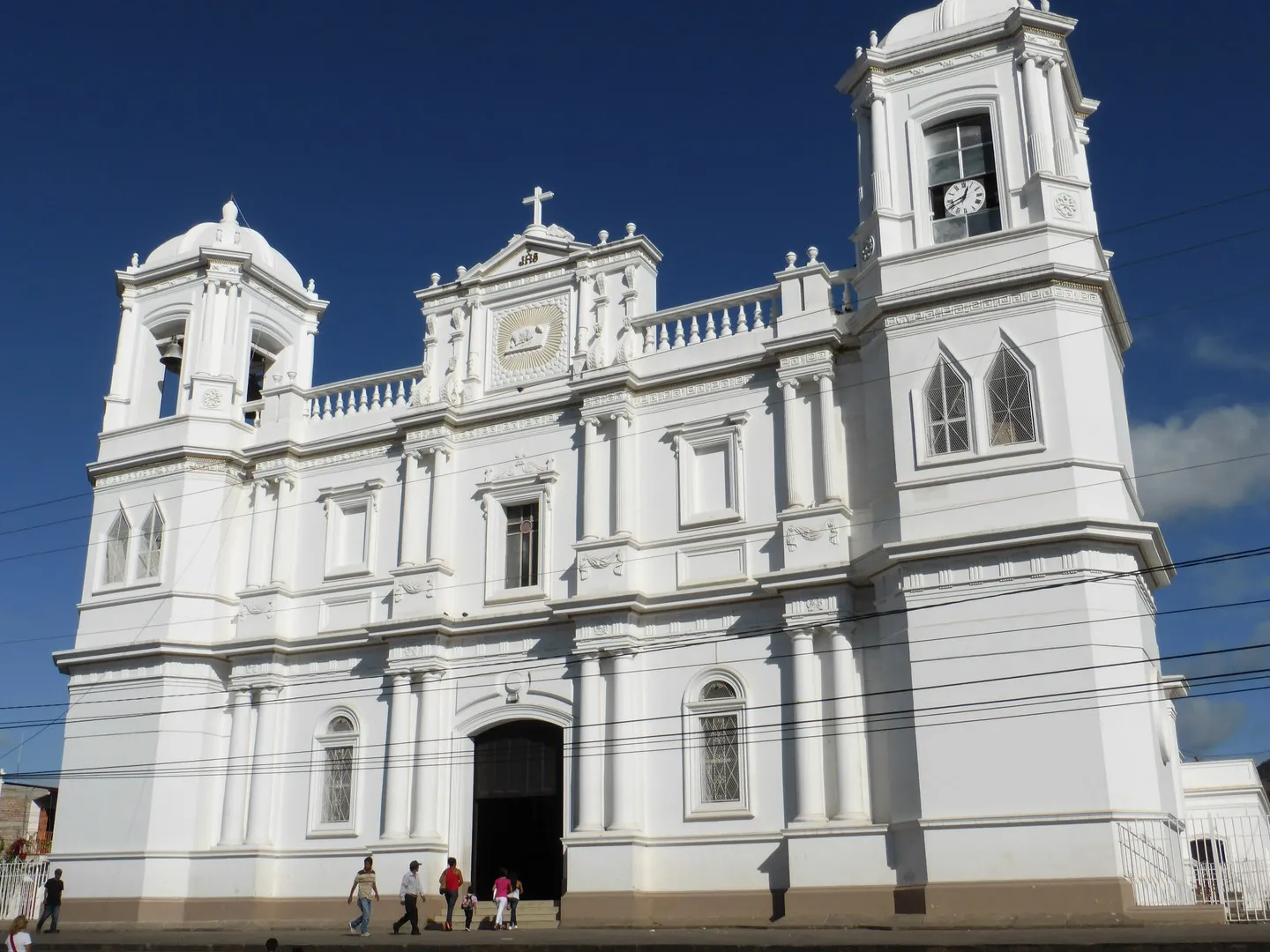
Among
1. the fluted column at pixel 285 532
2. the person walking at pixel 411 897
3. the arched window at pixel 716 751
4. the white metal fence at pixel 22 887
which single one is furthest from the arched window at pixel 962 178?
the white metal fence at pixel 22 887

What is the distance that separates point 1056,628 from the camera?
1803cm

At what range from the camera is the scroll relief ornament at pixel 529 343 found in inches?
989

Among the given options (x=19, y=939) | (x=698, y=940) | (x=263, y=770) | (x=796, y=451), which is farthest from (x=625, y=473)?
(x=19, y=939)

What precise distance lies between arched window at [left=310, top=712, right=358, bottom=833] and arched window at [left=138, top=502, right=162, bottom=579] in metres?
5.12

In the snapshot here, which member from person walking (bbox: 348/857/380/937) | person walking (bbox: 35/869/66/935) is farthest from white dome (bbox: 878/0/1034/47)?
person walking (bbox: 35/869/66/935)

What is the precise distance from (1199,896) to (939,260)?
1014 cm

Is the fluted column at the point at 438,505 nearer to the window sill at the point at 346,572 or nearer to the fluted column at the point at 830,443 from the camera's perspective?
the window sill at the point at 346,572

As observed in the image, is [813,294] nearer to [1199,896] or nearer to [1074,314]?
[1074,314]

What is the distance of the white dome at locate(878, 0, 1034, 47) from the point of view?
22078 millimetres

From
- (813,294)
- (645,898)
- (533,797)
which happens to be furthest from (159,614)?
(813,294)

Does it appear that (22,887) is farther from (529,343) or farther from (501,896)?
(529,343)

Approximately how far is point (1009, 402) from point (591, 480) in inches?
302

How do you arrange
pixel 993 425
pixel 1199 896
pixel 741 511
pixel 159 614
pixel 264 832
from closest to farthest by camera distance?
pixel 1199 896 < pixel 993 425 < pixel 741 511 < pixel 264 832 < pixel 159 614

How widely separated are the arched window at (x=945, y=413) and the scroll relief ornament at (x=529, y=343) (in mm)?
7733
